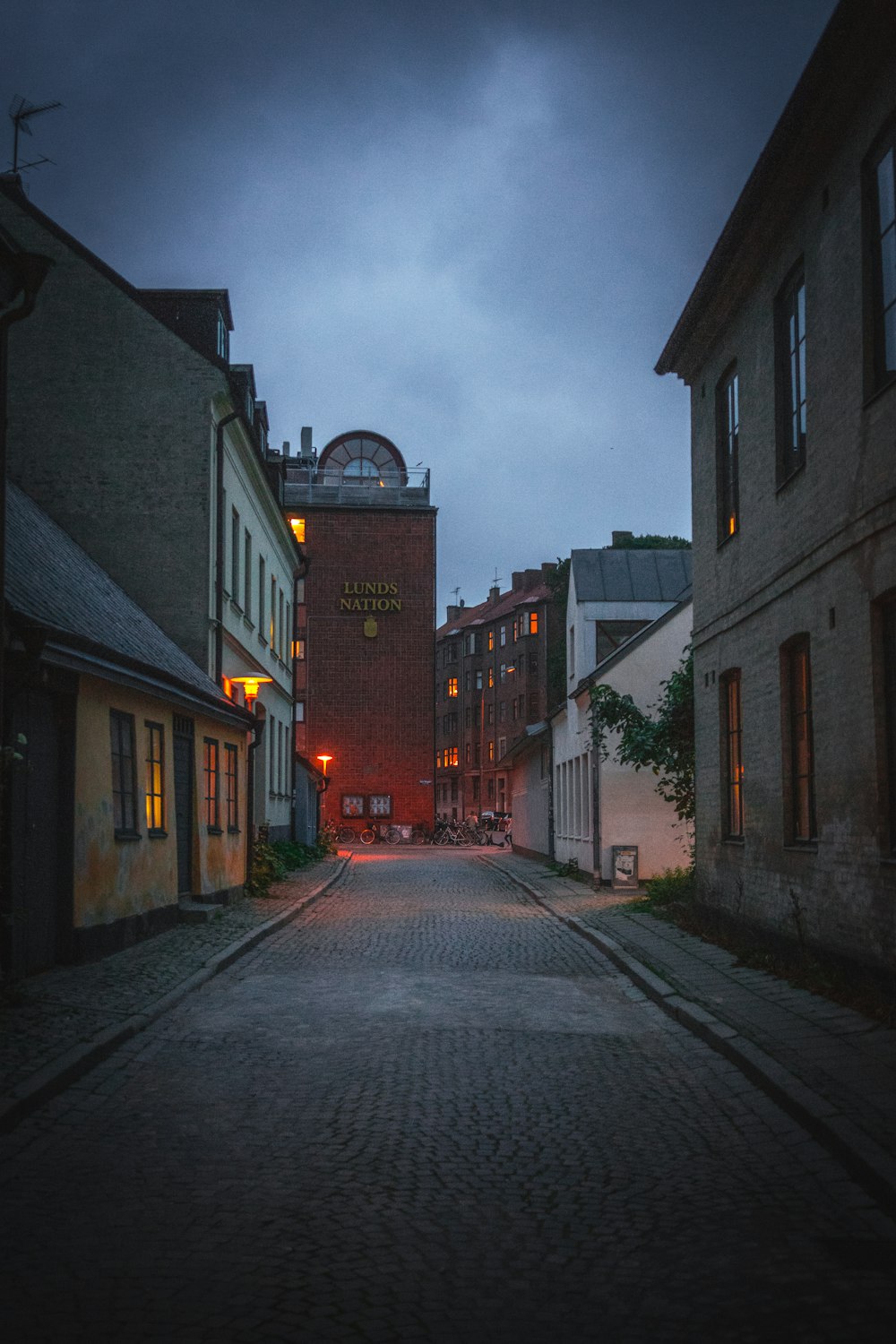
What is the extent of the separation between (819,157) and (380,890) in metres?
16.1

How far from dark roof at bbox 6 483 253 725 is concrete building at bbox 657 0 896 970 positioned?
19.7ft

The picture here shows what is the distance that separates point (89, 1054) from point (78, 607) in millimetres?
6476

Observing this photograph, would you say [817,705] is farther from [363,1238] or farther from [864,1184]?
[363,1238]

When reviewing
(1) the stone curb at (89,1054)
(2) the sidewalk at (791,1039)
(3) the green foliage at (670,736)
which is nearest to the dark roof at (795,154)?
(3) the green foliage at (670,736)

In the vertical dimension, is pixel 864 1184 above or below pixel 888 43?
below

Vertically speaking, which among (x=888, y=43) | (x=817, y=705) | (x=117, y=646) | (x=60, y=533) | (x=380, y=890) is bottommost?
(x=380, y=890)

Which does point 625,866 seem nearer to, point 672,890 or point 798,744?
point 672,890

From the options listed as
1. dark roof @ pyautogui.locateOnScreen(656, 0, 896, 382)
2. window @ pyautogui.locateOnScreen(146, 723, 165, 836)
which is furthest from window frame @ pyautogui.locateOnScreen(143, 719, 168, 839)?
dark roof @ pyautogui.locateOnScreen(656, 0, 896, 382)

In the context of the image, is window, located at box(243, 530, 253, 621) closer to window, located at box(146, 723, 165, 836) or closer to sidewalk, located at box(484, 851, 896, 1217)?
window, located at box(146, 723, 165, 836)

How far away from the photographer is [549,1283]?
411 centimetres

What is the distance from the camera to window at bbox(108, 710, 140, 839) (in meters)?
13.1

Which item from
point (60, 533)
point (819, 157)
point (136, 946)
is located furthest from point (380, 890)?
point (819, 157)

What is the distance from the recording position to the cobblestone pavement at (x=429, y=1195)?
3861mm

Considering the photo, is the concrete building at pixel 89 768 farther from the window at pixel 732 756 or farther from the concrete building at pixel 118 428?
the window at pixel 732 756
